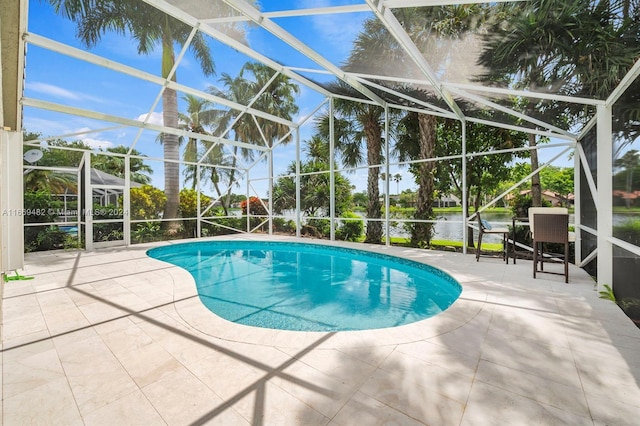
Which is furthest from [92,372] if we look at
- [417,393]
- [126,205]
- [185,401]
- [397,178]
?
[397,178]

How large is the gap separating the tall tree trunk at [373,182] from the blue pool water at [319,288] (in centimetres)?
195

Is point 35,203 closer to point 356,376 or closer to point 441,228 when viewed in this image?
point 356,376

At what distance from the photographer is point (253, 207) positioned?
14.0 m

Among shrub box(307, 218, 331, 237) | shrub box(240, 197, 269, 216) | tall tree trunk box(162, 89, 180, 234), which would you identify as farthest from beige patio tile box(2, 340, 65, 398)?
shrub box(240, 197, 269, 216)

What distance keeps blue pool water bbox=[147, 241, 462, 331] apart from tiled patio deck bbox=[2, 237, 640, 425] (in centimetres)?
88

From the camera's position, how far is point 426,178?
8.66 meters

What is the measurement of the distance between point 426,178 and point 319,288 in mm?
5274

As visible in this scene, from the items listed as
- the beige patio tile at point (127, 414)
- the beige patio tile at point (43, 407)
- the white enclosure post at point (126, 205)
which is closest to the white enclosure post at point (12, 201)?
the white enclosure post at point (126, 205)

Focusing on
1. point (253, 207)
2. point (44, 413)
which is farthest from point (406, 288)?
point (253, 207)

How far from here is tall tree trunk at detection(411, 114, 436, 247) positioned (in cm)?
858

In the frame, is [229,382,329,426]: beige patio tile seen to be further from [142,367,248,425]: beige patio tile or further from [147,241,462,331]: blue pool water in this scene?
[147,241,462,331]: blue pool water

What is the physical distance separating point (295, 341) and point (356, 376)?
0.76 metres

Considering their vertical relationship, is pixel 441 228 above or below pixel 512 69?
below

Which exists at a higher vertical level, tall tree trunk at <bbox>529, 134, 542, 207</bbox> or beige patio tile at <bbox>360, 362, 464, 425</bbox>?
tall tree trunk at <bbox>529, 134, 542, 207</bbox>
